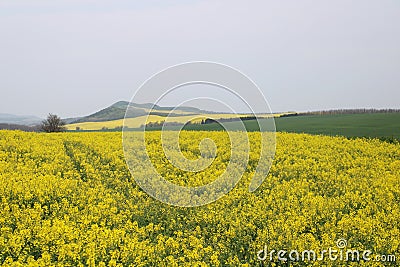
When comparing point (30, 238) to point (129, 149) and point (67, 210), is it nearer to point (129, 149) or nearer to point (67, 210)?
point (67, 210)

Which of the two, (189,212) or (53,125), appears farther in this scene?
(53,125)

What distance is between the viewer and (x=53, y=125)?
39250 millimetres

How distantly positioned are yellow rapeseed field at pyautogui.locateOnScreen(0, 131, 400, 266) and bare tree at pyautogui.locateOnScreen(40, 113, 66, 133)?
22.1 metres

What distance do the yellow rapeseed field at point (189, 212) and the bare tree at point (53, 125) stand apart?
22132 millimetres

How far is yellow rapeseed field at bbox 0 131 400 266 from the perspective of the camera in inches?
303

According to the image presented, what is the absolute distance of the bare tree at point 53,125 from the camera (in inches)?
1532

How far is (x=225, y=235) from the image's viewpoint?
30.4 feet

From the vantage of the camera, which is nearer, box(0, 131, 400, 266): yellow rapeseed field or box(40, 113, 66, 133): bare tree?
box(0, 131, 400, 266): yellow rapeseed field

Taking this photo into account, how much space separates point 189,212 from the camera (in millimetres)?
10867

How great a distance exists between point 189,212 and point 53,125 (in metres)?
31.8

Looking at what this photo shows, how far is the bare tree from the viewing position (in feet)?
128

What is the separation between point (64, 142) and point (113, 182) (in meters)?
8.94

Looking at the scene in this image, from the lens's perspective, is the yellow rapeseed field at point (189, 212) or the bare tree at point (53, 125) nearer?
the yellow rapeseed field at point (189, 212)

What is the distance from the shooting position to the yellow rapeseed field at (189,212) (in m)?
7.70
